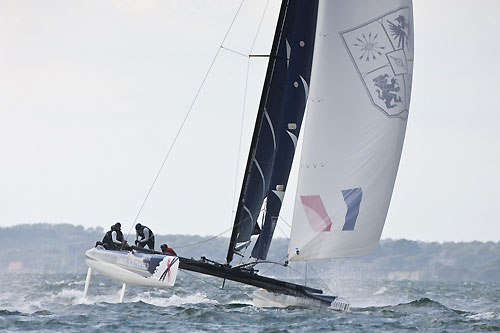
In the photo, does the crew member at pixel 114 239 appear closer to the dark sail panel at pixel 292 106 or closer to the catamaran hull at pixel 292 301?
the dark sail panel at pixel 292 106

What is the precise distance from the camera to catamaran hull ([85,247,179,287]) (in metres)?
16.8

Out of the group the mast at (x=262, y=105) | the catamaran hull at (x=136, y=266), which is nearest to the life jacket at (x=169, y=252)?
the catamaran hull at (x=136, y=266)

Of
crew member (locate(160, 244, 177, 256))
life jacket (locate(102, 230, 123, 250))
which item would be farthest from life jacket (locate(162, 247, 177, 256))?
life jacket (locate(102, 230, 123, 250))

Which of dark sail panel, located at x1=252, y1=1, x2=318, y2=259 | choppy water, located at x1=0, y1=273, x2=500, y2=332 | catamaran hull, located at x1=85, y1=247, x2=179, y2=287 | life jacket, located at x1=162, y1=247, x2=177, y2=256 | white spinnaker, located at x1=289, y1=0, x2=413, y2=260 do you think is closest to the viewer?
choppy water, located at x1=0, y1=273, x2=500, y2=332

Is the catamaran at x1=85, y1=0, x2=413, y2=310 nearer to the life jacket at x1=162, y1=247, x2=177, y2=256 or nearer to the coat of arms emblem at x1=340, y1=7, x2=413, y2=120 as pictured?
the coat of arms emblem at x1=340, y1=7, x2=413, y2=120

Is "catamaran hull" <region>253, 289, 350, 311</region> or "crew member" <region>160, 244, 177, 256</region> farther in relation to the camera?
"catamaran hull" <region>253, 289, 350, 311</region>

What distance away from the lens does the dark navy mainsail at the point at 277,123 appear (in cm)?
1841

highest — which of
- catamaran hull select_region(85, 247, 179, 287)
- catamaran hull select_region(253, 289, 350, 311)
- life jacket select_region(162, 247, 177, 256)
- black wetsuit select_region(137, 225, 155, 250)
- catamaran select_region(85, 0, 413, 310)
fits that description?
catamaran select_region(85, 0, 413, 310)

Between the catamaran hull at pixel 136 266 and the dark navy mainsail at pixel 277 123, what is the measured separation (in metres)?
1.81

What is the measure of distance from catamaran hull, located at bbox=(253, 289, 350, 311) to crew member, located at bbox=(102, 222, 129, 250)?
3.13m

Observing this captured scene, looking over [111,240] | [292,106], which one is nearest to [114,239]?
[111,240]

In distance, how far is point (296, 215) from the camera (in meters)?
18.0

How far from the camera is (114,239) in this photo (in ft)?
60.2

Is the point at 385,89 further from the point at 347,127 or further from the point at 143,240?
the point at 143,240
